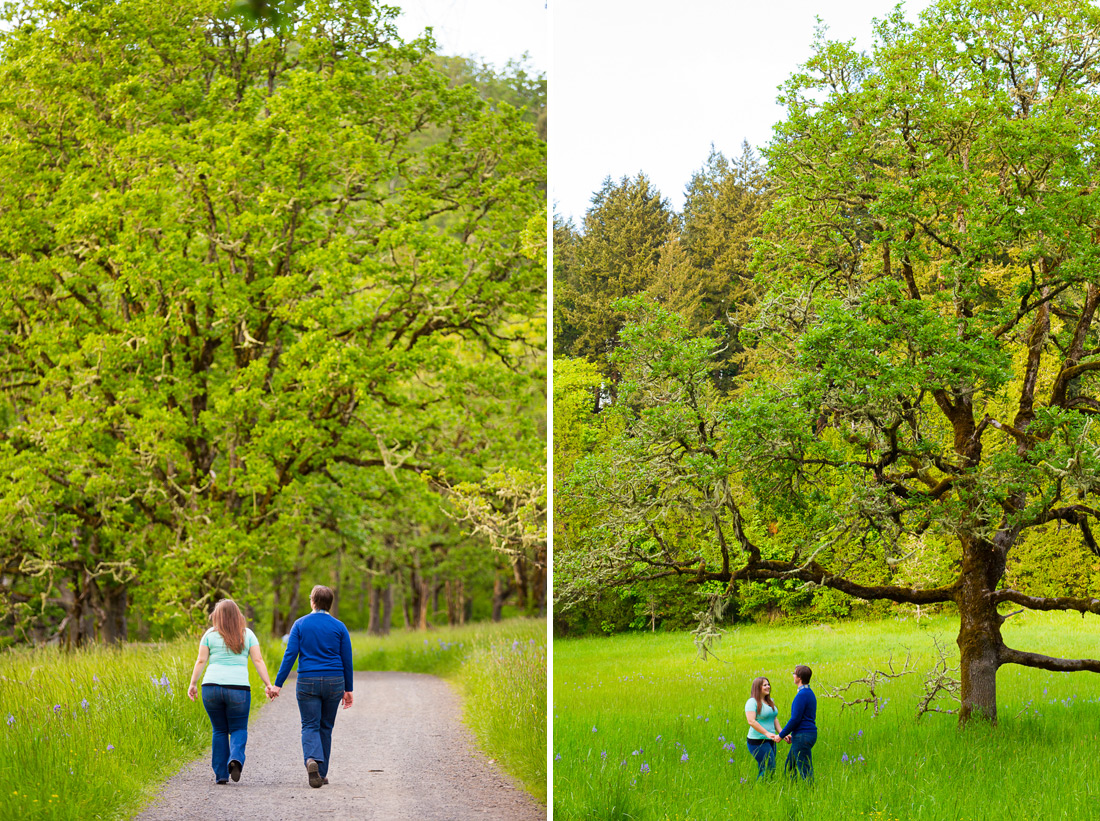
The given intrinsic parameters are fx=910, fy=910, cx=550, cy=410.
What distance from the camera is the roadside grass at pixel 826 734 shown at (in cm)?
670

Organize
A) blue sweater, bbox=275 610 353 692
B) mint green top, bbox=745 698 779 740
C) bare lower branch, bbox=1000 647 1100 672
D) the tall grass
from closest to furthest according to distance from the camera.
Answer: the tall grass → blue sweater, bbox=275 610 353 692 → mint green top, bbox=745 698 779 740 → bare lower branch, bbox=1000 647 1100 672

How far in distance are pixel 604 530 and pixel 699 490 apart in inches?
35.4

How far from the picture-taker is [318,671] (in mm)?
6062

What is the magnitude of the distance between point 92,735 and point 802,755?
16.8 ft

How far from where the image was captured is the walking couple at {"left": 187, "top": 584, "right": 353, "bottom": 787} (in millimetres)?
6012

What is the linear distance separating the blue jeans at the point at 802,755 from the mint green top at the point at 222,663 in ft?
13.2

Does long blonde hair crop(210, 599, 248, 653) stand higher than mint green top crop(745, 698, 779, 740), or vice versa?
long blonde hair crop(210, 599, 248, 653)

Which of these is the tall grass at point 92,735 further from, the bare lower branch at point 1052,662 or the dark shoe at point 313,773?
the bare lower branch at point 1052,662

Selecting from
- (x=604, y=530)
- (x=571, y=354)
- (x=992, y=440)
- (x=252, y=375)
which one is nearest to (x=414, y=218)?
(x=252, y=375)

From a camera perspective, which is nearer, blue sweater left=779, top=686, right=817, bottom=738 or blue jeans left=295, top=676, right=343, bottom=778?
blue jeans left=295, top=676, right=343, bottom=778

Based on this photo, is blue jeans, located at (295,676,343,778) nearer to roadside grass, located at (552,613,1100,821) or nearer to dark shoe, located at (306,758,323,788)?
dark shoe, located at (306,758,323,788)

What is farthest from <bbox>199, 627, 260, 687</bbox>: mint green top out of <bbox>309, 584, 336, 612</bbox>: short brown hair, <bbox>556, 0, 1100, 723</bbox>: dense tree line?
<bbox>556, 0, 1100, 723</bbox>: dense tree line

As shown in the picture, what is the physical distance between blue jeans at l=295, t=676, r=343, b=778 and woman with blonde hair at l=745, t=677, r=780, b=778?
3.02 metres

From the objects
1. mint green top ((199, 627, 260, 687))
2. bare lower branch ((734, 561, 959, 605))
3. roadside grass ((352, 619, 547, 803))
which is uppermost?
bare lower branch ((734, 561, 959, 605))
